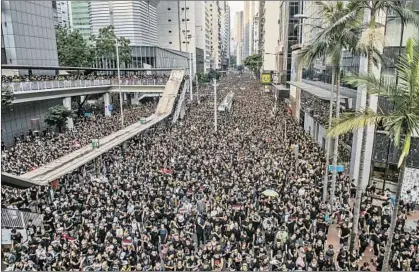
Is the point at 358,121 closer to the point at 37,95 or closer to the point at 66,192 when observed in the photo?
the point at 66,192

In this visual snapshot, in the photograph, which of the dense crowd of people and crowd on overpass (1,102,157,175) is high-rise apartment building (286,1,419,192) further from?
crowd on overpass (1,102,157,175)

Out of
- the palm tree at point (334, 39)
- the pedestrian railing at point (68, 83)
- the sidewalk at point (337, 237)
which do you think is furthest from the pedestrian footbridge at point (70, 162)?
the palm tree at point (334, 39)

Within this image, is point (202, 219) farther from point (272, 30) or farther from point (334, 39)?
point (272, 30)

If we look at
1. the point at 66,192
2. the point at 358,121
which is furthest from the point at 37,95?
the point at 358,121

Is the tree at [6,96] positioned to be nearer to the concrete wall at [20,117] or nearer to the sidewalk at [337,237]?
the concrete wall at [20,117]

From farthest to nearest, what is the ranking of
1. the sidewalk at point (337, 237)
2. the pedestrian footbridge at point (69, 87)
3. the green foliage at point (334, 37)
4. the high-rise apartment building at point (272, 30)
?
the high-rise apartment building at point (272, 30), the pedestrian footbridge at point (69, 87), the green foliage at point (334, 37), the sidewalk at point (337, 237)

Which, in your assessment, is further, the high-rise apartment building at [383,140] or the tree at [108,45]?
the tree at [108,45]
